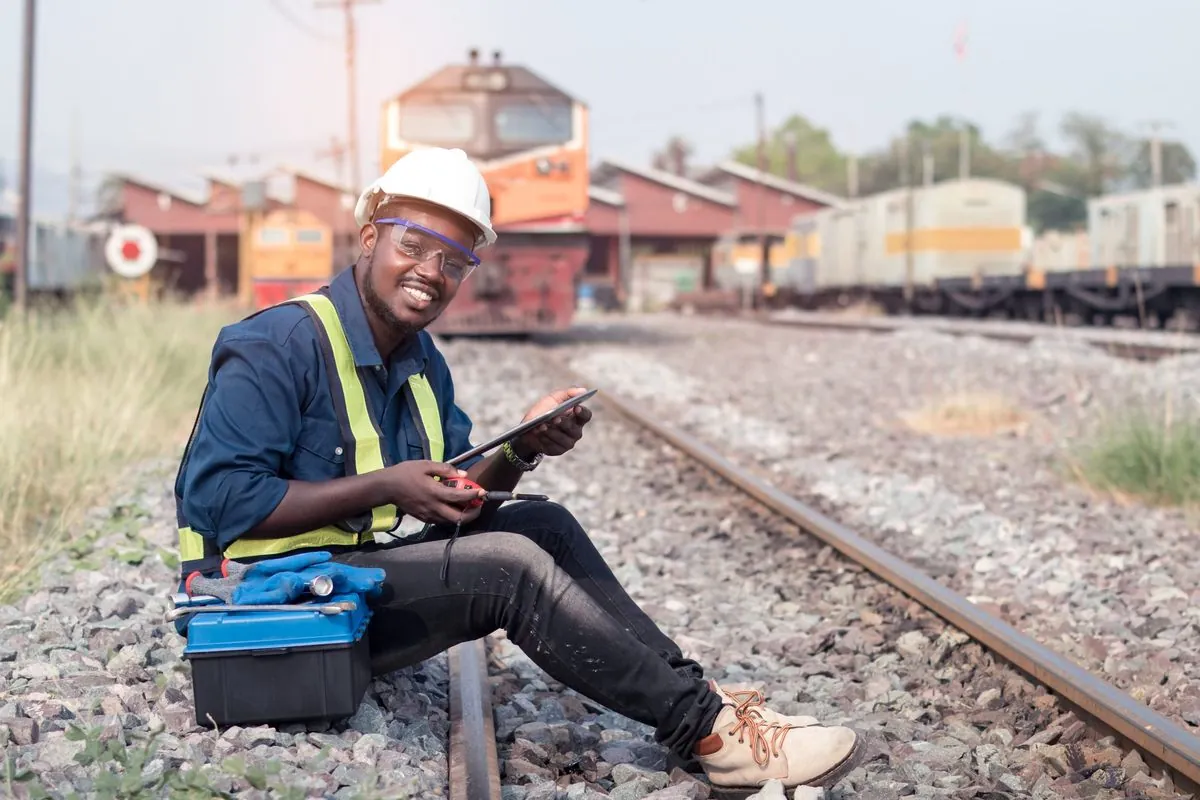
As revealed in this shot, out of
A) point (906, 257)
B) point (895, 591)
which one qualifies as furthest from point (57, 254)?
point (895, 591)

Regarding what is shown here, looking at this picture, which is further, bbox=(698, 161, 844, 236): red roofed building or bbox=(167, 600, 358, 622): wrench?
bbox=(698, 161, 844, 236): red roofed building

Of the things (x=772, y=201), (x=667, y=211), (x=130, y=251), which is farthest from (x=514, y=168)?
(x=772, y=201)

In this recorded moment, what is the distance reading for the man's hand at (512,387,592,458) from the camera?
3.23 meters

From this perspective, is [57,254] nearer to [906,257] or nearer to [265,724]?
[906,257]

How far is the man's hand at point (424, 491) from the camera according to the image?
288 cm

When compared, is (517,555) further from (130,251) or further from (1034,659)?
(130,251)

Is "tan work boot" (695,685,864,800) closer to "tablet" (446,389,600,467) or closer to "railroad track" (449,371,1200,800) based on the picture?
"railroad track" (449,371,1200,800)

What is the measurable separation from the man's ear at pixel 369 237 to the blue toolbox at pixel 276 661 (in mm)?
860

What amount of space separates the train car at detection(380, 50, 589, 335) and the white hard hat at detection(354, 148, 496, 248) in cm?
1247

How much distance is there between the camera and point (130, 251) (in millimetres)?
16766

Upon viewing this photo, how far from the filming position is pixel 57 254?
3291 cm

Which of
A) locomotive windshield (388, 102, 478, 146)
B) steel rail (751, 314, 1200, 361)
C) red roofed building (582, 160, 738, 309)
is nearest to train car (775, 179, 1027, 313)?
steel rail (751, 314, 1200, 361)

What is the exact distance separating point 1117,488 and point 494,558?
462 centimetres

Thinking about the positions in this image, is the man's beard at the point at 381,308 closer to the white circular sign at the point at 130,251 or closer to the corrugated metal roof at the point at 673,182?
Answer: the white circular sign at the point at 130,251
